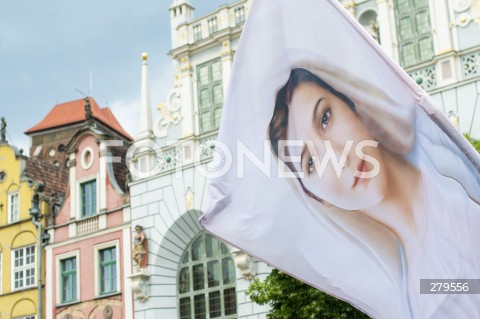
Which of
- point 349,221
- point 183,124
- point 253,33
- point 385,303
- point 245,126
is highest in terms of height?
point 183,124

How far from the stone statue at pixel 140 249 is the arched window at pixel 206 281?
134cm

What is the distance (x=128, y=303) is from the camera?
31281mm

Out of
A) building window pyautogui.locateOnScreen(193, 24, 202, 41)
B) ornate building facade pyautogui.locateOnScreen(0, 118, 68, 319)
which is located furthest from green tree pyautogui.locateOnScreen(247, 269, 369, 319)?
ornate building facade pyautogui.locateOnScreen(0, 118, 68, 319)

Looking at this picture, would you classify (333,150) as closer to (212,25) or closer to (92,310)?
(212,25)

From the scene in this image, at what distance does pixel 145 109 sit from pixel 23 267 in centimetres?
826

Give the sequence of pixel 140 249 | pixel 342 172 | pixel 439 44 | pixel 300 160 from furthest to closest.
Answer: pixel 140 249, pixel 439 44, pixel 300 160, pixel 342 172

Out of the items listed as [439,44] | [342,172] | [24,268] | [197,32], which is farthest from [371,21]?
[342,172]

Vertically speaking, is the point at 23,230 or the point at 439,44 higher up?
the point at 439,44

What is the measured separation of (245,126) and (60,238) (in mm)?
22683

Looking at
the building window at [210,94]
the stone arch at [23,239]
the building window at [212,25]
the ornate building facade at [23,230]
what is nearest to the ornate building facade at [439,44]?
the building window at [212,25]

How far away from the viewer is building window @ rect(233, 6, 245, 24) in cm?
3111

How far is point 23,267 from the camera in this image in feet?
114

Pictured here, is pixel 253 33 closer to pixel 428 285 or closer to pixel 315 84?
pixel 315 84

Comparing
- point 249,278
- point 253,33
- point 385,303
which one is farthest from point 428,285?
point 249,278
